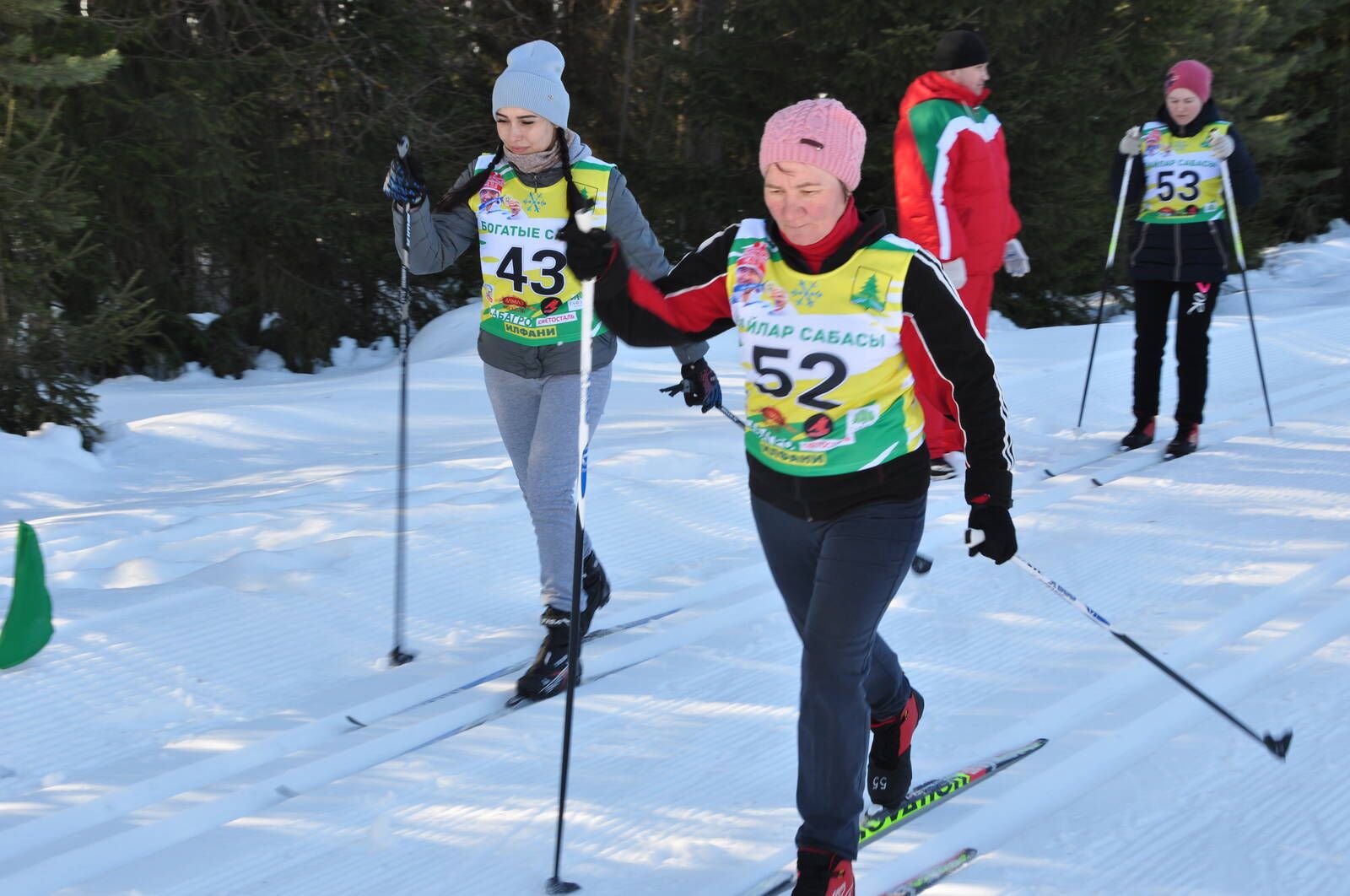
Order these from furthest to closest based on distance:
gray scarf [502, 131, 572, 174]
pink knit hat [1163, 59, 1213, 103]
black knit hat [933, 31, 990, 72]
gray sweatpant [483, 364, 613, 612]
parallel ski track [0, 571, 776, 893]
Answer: pink knit hat [1163, 59, 1213, 103], black knit hat [933, 31, 990, 72], gray sweatpant [483, 364, 613, 612], gray scarf [502, 131, 572, 174], parallel ski track [0, 571, 776, 893]

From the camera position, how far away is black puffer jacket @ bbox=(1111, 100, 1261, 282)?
6203mm

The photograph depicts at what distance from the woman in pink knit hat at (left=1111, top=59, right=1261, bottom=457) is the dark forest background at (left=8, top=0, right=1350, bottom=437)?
2849 millimetres

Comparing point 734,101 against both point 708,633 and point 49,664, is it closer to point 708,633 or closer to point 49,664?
point 708,633

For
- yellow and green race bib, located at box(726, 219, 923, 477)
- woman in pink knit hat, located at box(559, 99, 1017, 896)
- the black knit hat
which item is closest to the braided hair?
woman in pink knit hat, located at box(559, 99, 1017, 896)

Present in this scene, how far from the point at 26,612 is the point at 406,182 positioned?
193cm

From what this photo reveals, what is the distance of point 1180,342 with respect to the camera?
21.2 feet

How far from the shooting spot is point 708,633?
4.36 meters

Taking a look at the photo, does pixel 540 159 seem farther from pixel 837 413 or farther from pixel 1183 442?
pixel 1183 442

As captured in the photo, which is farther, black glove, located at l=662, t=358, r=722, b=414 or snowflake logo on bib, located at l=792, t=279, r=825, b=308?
black glove, located at l=662, t=358, r=722, b=414

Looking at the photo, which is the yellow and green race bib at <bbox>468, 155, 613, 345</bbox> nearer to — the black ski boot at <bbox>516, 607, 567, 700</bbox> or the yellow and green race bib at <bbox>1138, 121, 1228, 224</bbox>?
the black ski boot at <bbox>516, 607, 567, 700</bbox>

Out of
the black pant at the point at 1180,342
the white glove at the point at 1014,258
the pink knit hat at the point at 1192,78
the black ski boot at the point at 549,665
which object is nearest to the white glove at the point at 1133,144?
the pink knit hat at the point at 1192,78

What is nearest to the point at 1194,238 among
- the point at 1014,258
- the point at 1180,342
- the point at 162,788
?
the point at 1180,342

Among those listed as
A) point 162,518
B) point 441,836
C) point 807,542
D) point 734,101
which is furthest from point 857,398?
point 734,101

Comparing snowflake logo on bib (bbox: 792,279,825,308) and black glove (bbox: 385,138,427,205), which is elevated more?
black glove (bbox: 385,138,427,205)
